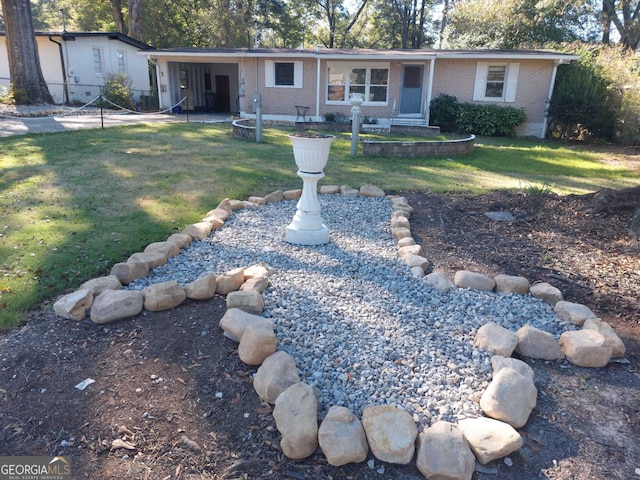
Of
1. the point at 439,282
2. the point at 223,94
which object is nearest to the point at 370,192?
the point at 439,282

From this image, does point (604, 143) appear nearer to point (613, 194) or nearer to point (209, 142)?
point (613, 194)

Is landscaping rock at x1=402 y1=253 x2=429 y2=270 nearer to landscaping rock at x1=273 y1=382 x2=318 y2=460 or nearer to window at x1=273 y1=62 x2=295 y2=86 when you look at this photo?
landscaping rock at x1=273 y1=382 x2=318 y2=460

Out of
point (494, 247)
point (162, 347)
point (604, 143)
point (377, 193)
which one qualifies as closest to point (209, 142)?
point (377, 193)

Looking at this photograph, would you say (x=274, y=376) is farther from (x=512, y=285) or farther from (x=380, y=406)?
(x=512, y=285)

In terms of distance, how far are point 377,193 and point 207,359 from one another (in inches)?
168

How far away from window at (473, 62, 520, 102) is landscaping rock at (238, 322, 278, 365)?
16.9m

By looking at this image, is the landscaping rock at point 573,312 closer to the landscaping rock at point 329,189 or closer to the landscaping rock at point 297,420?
the landscaping rock at point 297,420

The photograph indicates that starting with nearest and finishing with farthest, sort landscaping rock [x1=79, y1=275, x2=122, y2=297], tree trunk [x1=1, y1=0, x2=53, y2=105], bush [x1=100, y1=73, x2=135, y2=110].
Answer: landscaping rock [x1=79, y1=275, x2=122, y2=297], tree trunk [x1=1, y1=0, x2=53, y2=105], bush [x1=100, y1=73, x2=135, y2=110]

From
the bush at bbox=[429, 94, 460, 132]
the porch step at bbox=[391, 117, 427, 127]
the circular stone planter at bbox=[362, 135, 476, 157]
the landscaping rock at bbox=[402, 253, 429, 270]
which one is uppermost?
the bush at bbox=[429, 94, 460, 132]

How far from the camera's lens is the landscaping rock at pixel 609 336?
8.65 ft

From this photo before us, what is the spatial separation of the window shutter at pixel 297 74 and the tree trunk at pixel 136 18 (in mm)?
12763

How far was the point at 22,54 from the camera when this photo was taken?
50.9 ft

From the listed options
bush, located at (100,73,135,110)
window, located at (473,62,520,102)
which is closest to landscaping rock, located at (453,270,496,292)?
window, located at (473,62,520,102)

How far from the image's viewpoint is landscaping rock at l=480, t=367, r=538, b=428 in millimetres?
2131
